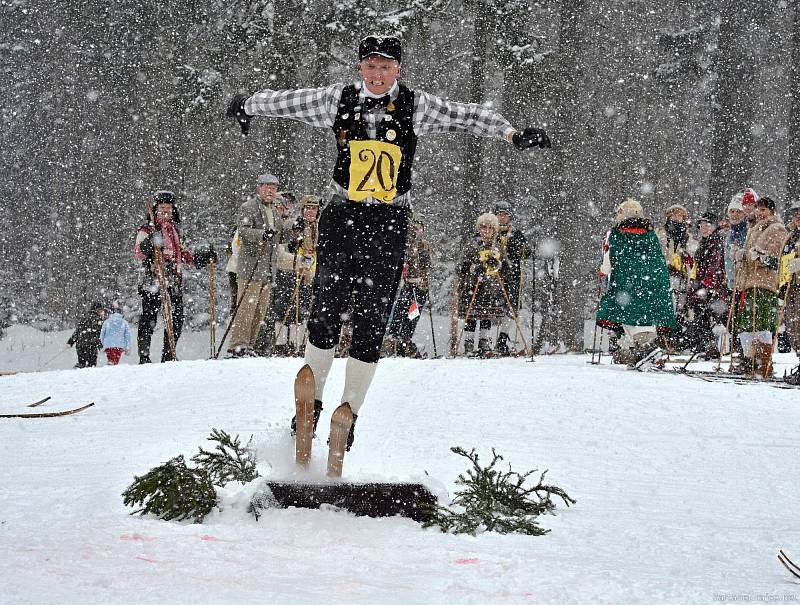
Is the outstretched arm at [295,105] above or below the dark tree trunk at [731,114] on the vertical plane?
below

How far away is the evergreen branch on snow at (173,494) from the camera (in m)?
3.09

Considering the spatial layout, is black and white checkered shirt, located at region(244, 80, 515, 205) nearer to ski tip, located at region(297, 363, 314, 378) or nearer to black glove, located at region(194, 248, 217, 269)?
ski tip, located at region(297, 363, 314, 378)

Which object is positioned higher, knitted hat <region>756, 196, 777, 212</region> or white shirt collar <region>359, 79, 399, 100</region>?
white shirt collar <region>359, 79, 399, 100</region>

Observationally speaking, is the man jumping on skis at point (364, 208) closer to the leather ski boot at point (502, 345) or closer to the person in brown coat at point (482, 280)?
the person in brown coat at point (482, 280)

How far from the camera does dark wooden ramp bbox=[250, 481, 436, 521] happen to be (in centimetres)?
321

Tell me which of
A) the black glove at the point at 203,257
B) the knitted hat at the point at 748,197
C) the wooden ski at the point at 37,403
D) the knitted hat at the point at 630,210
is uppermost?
the knitted hat at the point at 748,197

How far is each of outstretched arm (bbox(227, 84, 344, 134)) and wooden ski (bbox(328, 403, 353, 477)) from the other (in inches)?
52.7

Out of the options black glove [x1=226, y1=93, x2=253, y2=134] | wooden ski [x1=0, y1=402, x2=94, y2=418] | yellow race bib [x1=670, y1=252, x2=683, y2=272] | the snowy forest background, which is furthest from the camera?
the snowy forest background

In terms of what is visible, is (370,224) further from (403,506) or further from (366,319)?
(403,506)

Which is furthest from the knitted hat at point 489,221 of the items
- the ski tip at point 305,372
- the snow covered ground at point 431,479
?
the ski tip at point 305,372

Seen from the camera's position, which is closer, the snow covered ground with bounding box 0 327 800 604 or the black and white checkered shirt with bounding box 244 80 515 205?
the snow covered ground with bounding box 0 327 800 604

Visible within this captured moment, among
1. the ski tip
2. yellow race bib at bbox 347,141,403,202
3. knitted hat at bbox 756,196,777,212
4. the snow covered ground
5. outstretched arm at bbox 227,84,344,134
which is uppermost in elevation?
outstretched arm at bbox 227,84,344,134

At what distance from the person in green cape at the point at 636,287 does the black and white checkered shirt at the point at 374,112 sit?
5753 mm

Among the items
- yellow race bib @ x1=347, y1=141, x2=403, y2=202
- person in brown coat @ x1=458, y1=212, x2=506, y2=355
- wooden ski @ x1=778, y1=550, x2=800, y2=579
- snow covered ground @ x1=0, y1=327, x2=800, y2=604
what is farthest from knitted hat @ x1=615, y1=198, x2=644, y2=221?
wooden ski @ x1=778, y1=550, x2=800, y2=579
